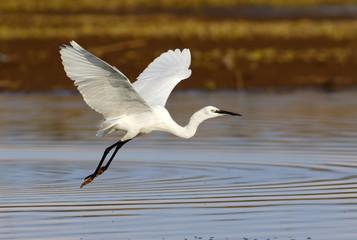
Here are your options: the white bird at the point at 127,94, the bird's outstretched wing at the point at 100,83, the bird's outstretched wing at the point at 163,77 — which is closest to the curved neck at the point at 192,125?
the white bird at the point at 127,94

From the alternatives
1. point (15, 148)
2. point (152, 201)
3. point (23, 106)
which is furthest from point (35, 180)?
point (23, 106)

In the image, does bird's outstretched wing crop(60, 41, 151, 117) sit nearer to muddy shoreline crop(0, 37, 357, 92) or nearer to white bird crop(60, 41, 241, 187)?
white bird crop(60, 41, 241, 187)

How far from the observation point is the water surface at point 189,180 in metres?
9.16

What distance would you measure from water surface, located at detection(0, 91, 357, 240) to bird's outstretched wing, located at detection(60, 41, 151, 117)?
89cm

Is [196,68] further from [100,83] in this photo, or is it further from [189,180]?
[100,83]

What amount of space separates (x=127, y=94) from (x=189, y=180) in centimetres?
138

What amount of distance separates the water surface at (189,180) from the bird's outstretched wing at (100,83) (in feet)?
2.91

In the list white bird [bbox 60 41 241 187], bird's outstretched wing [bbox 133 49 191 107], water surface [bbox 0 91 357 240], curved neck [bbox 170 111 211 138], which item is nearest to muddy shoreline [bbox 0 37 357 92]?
water surface [bbox 0 91 357 240]

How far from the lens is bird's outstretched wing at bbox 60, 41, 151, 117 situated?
1047 centimetres

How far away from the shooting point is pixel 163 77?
13.3 metres

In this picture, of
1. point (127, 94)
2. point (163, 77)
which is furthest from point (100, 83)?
point (163, 77)

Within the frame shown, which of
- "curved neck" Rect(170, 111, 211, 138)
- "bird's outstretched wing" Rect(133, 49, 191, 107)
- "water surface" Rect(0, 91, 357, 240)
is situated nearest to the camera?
"water surface" Rect(0, 91, 357, 240)

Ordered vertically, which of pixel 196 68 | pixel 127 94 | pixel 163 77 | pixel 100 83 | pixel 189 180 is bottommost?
pixel 196 68

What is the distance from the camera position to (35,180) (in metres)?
12.2
